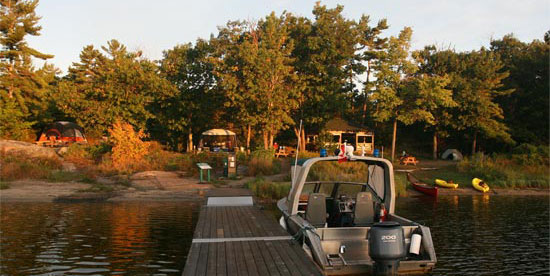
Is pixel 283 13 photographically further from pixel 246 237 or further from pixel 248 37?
pixel 246 237

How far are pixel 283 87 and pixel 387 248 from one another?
32.7 meters

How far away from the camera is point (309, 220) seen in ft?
37.0

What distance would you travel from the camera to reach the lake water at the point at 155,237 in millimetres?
10883

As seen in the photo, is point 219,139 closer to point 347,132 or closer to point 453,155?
point 347,132

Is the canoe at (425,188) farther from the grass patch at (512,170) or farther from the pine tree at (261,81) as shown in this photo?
the pine tree at (261,81)

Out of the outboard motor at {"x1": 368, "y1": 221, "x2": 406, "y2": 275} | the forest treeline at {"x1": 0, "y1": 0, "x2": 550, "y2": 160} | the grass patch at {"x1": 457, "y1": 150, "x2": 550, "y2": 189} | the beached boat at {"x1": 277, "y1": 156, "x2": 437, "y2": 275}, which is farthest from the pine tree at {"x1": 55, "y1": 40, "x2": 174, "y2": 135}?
the outboard motor at {"x1": 368, "y1": 221, "x2": 406, "y2": 275}

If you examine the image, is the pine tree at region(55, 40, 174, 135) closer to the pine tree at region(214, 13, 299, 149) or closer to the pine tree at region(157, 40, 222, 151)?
the pine tree at region(157, 40, 222, 151)

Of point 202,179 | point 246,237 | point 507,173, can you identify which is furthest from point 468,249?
point 507,173

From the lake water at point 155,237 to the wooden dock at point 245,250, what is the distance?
3.35 feet

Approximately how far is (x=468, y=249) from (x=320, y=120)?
30.5 meters

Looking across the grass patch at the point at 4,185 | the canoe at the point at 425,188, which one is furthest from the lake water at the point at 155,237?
the grass patch at the point at 4,185

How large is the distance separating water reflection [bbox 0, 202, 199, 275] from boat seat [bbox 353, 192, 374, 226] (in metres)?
4.35

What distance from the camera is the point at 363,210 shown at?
10.8 meters

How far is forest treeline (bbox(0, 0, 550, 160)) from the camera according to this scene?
129ft
